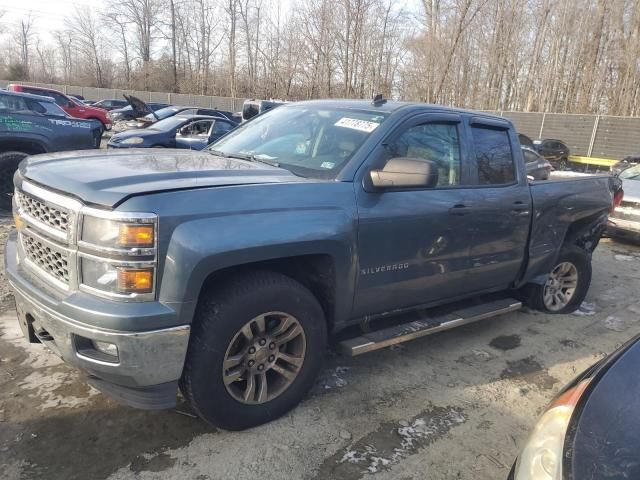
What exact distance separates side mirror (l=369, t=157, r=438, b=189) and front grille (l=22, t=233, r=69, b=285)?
5.86 feet

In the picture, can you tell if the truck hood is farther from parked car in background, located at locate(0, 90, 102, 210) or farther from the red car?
the red car

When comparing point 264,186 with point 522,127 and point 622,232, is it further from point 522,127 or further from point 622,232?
point 522,127

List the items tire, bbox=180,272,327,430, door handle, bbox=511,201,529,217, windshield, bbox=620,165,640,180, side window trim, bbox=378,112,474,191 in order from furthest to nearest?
windshield, bbox=620,165,640,180 → door handle, bbox=511,201,529,217 → side window trim, bbox=378,112,474,191 → tire, bbox=180,272,327,430

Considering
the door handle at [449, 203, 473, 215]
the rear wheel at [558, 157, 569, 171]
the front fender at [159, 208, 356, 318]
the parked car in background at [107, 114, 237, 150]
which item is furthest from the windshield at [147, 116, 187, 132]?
the rear wheel at [558, 157, 569, 171]

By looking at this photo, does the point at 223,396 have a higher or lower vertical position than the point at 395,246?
lower

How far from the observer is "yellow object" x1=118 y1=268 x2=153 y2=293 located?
2309 mm

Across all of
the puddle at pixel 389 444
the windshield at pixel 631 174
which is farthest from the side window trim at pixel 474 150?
the windshield at pixel 631 174

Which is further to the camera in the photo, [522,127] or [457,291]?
[522,127]

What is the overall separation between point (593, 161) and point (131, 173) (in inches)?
911

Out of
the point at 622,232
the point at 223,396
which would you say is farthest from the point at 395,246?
the point at 622,232

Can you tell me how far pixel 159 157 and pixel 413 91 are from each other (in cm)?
3009

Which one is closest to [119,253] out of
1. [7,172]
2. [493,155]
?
[493,155]

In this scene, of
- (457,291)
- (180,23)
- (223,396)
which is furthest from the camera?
(180,23)

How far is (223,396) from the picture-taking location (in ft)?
8.87
